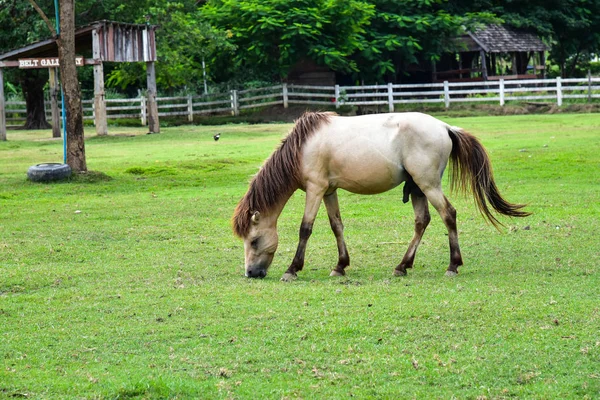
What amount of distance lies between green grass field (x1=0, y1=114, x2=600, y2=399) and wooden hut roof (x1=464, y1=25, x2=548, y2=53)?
931 inches

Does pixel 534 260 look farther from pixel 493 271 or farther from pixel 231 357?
pixel 231 357

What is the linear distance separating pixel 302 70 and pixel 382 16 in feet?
14.3

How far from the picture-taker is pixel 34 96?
108 feet

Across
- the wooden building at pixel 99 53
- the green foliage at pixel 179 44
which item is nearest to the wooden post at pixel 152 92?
the wooden building at pixel 99 53

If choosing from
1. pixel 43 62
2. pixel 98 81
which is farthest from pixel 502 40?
pixel 43 62

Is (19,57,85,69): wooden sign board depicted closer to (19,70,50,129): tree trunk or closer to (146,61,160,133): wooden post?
(146,61,160,133): wooden post

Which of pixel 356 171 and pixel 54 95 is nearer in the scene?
pixel 356 171

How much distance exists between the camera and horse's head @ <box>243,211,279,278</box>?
859cm

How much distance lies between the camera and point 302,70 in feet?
123

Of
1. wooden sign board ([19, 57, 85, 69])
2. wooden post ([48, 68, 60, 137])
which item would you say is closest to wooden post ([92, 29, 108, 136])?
wooden sign board ([19, 57, 85, 69])

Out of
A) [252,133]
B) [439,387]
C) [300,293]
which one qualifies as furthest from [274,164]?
[252,133]

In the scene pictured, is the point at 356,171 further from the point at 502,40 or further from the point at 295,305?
the point at 502,40

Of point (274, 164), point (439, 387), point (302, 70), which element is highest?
point (302, 70)

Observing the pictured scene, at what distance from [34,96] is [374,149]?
2673cm
